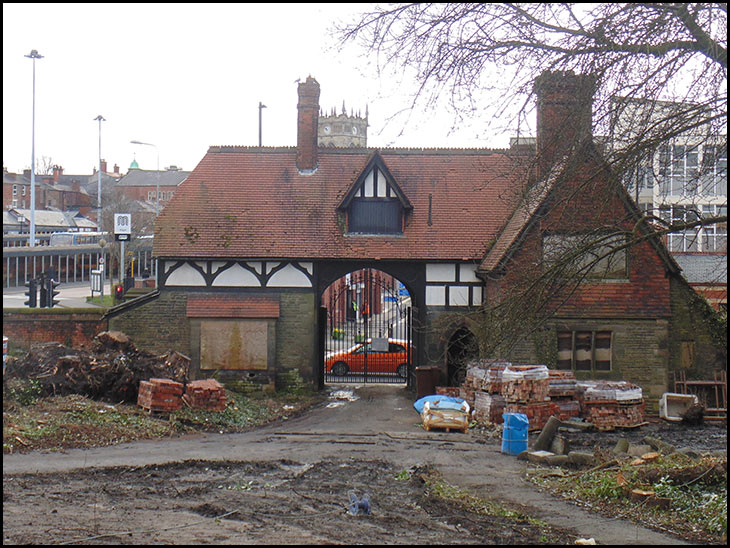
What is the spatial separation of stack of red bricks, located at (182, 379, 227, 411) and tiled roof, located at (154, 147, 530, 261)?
4.93 meters

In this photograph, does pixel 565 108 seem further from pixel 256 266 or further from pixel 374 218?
pixel 256 266

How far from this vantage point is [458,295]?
22.5 m

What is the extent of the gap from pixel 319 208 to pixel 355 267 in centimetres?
227

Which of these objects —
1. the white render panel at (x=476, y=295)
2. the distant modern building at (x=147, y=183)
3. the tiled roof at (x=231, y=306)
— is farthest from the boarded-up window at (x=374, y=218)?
the distant modern building at (x=147, y=183)

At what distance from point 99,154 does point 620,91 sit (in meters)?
40.8

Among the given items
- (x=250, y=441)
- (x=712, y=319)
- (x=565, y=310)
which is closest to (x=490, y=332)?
(x=250, y=441)

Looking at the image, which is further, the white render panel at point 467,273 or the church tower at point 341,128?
the church tower at point 341,128

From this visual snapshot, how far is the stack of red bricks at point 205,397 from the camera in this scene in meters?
18.5

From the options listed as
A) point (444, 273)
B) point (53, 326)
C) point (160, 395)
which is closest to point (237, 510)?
point (160, 395)

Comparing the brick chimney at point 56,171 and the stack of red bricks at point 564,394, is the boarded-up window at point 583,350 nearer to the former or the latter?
the stack of red bricks at point 564,394

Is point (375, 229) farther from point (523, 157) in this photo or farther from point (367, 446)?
point (523, 157)

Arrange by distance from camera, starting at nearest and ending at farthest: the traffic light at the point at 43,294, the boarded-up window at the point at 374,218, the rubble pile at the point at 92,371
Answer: the rubble pile at the point at 92,371, the boarded-up window at the point at 374,218, the traffic light at the point at 43,294

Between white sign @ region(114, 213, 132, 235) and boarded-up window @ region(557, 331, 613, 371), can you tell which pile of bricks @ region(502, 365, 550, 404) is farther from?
white sign @ region(114, 213, 132, 235)

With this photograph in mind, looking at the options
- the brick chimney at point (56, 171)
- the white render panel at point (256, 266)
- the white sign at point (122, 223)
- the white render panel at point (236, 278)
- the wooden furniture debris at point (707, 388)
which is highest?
the brick chimney at point (56, 171)
